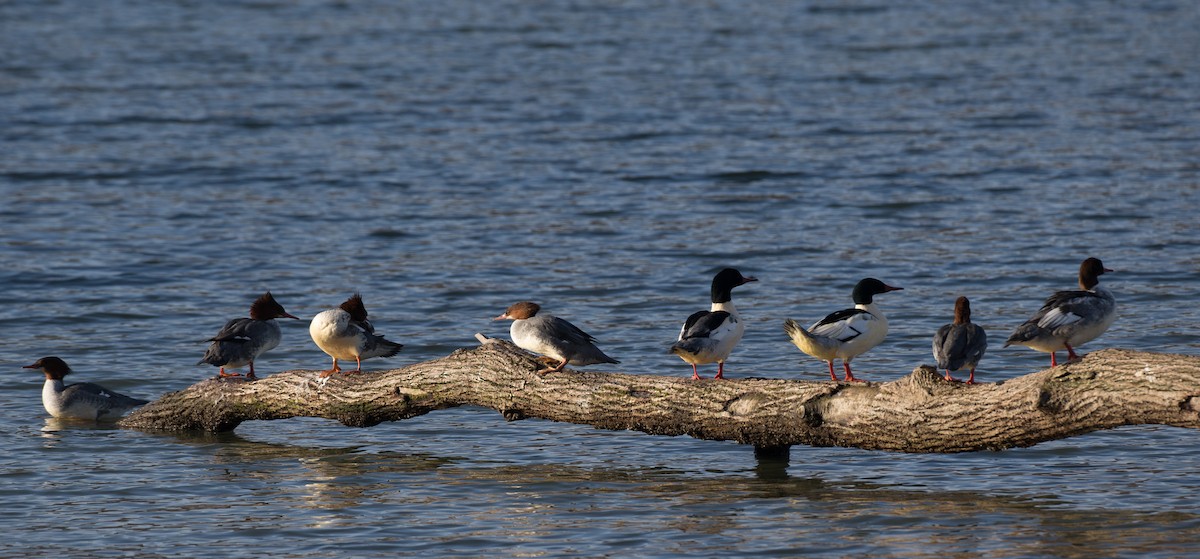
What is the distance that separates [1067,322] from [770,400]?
3.07m

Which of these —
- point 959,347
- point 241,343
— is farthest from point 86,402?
point 959,347

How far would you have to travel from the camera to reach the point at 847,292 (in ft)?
61.2

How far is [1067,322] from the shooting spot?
12766 millimetres

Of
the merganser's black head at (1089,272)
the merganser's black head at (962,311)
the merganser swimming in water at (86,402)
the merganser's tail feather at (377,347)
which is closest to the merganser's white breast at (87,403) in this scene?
the merganser swimming in water at (86,402)

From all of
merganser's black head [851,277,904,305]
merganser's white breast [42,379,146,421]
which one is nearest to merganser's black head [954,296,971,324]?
merganser's black head [851,277,904,305]

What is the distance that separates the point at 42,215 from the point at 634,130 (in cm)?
1064

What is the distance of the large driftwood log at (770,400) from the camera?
970 centimetres

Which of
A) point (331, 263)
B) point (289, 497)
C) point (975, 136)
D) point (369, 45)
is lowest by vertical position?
point (289, 497)

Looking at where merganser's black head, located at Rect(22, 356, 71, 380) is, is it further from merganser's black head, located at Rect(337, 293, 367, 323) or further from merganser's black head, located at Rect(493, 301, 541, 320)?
merganser's black head, located at Rect(493, 301, 541, 320)

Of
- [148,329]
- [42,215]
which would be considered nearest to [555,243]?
[148,329]

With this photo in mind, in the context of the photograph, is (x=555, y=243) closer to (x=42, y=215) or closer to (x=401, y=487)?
(x=42, y=215)

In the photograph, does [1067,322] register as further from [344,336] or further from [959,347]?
[344,336]

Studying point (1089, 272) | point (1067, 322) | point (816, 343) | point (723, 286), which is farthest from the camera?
point (1089, 272)

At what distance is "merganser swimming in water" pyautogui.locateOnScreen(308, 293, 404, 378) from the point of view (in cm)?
1259
